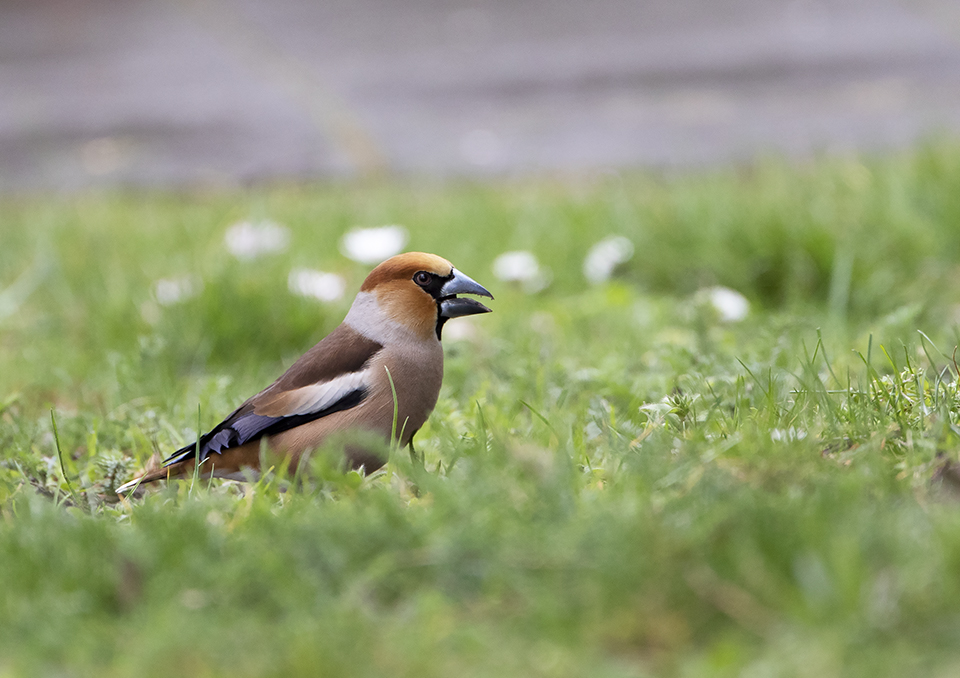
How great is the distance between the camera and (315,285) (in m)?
4.93

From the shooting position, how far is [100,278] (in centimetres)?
546

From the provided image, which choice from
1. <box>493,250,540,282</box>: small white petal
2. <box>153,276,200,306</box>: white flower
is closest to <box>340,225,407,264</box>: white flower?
<box>493,250,540,282</box>: small white petal

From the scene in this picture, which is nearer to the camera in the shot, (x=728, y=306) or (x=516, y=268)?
(x=728, y=306)

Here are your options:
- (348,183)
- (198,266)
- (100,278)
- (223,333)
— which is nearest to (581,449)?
(223,333)

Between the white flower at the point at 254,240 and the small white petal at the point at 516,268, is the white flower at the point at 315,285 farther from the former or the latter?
the small white petal at the point at 516,268

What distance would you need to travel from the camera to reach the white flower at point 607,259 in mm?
5402

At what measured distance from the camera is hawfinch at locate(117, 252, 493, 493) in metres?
2.92

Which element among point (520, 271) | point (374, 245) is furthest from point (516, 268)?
point (374, 245)

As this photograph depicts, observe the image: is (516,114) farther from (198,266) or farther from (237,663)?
(237,663)

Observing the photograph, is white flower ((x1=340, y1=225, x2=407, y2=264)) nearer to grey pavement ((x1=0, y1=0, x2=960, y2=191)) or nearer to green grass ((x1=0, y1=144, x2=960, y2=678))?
green grass ((x1=0, y1=144, x2=960, y2=678))

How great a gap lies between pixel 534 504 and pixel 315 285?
2994mm

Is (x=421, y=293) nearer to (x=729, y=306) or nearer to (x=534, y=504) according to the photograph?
(x=534, y=504)

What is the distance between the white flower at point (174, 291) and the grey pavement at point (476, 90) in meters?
3.91

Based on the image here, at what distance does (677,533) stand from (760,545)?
152 mm
